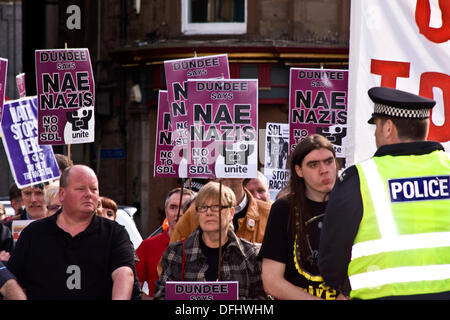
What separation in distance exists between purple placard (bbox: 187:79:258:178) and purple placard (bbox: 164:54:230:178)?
4.99ft

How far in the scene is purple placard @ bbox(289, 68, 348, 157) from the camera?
9867 millimetres

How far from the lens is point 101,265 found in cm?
632

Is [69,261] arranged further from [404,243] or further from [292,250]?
[404,243]

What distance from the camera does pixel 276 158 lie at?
11.7 metres

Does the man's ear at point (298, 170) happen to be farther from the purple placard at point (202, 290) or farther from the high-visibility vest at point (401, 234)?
the high-visibility vest at point (401, 234)

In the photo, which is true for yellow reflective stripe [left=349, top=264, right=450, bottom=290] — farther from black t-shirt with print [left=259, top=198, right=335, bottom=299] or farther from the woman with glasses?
the woman with glasses

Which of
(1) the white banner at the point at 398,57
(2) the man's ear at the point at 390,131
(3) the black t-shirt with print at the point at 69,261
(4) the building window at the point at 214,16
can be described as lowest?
(3) the black t-shirt with print at the point at 69,261

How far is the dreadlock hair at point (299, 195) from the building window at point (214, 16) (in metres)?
13.3

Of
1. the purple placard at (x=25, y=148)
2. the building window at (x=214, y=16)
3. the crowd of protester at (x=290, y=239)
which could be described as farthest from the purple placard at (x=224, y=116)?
the building window at (x=214, y=16)

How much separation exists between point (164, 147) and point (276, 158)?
1581mm

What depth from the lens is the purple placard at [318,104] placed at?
9.87 m

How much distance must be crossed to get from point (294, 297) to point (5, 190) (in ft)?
59.6

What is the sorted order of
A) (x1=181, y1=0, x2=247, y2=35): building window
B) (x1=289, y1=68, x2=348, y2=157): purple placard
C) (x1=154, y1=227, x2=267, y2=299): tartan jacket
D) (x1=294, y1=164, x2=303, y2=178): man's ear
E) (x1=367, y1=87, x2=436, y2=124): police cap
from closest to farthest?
(x1=367, y1=87, x2=436, y2=124): police cap, (x1=294, y1=164, x2=303, y2=178): man's ear, (x1=154, y1=227, x2=267, y2=299): tartan jacket, (x1=289, y1=68, x2=348, y2=157): purple placard, (x1=181, y1=0, x2=247, y2=35): building window

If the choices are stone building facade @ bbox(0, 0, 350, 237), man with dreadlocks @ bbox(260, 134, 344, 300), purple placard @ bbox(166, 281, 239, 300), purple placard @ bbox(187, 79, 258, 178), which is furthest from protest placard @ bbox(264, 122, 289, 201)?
stone building facade @ bbox(0, 0, 350, 237)
